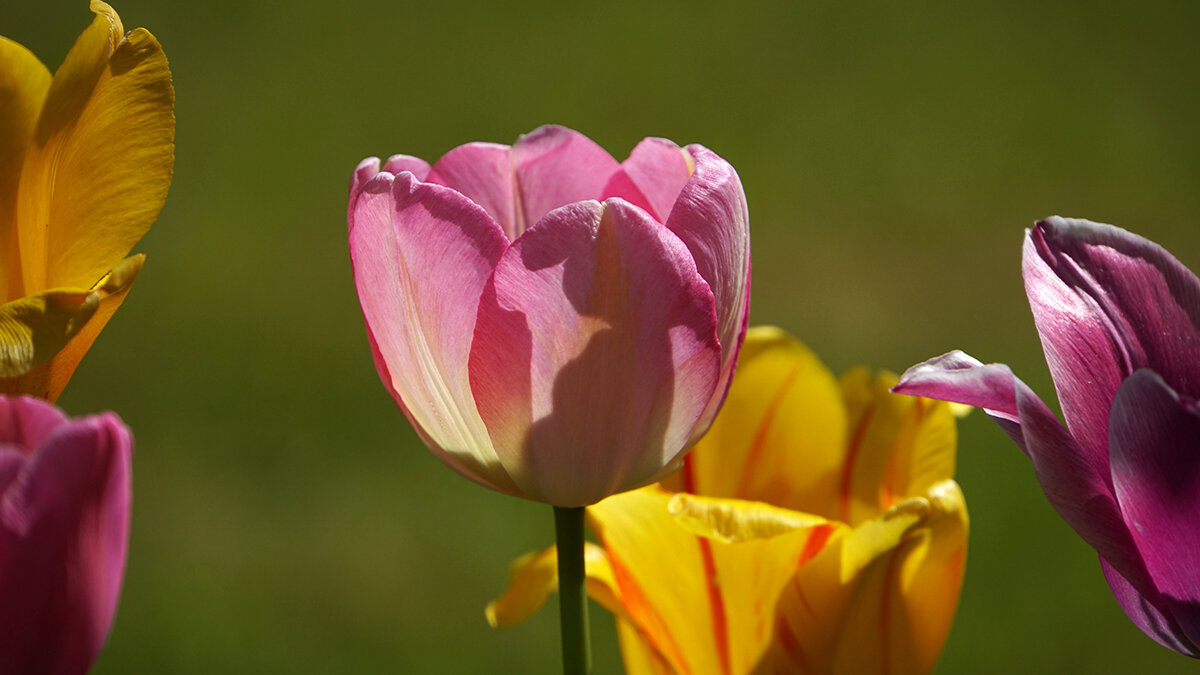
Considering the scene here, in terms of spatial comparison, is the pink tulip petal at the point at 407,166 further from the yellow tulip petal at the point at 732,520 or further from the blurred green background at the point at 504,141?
the blurred green background at the point at 504,141

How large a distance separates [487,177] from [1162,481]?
20 cm

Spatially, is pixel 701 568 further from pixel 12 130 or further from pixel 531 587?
pixel 12 130

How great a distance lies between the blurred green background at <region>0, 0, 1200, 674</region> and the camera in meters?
1.60

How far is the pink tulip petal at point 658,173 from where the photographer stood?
13.9 inches

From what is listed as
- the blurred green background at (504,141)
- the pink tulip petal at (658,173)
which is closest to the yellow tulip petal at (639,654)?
the pink tulip petal at (658,173)

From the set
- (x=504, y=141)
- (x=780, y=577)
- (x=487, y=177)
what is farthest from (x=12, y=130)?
(x=504, y=141)

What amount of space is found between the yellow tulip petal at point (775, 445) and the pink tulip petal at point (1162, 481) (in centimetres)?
18

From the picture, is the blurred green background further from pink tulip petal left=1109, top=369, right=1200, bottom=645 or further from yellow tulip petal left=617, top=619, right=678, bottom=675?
pink tulip petal left=1109, top=369, right=1200, bottom=645

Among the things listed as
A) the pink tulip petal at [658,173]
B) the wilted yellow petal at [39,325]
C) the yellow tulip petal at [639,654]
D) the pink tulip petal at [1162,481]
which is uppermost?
the pink tulip petal at [658,173]

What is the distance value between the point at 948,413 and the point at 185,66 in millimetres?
2589

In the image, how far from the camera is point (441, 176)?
0.37 m

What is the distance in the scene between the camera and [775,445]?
17.6 inches

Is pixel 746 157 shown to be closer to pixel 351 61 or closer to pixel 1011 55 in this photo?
pixel 1011 55

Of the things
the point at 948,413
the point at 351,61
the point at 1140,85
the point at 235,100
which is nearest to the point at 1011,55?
the point at 1140,85
